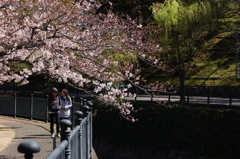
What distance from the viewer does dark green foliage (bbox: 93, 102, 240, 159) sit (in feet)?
62.1

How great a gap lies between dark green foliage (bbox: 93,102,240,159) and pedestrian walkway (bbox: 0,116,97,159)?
22.5 feet

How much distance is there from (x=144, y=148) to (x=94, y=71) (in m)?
10.5

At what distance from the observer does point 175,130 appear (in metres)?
20.7

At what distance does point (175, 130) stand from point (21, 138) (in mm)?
9596

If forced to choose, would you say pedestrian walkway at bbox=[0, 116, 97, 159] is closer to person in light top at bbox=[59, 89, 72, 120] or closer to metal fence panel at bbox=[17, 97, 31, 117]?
person in light top at bbox=[59, 89, 72, 120]

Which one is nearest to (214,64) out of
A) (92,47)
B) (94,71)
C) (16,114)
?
(16,114)

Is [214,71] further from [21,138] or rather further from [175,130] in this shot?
[21,138]

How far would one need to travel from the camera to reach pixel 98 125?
23922 mm

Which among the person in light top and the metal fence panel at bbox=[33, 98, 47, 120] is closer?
the person in light top

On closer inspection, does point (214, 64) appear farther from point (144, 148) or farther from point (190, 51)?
point (144, 148)

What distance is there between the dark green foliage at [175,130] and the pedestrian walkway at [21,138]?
6867 mm

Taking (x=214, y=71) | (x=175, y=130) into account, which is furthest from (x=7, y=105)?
(x=214, y=71)

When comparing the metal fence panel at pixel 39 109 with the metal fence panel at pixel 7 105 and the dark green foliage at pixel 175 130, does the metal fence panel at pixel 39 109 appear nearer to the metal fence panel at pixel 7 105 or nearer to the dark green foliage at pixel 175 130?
the metal fence panel at pixel 7 105

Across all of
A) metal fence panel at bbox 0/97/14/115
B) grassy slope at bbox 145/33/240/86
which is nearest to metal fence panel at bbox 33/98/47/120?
metal fence panel at bbox 0/97/14/115
